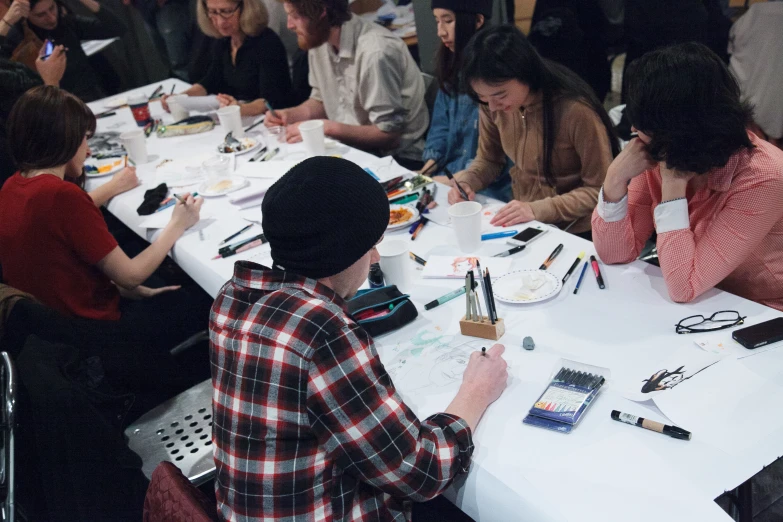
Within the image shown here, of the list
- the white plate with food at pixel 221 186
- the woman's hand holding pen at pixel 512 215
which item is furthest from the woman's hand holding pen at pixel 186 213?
the woman's hand holding pen at pixel 512 215

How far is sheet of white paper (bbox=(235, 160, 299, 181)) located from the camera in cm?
253

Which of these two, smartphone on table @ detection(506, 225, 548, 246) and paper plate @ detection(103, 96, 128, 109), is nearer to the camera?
smartphone on table @ detection(506, 225, 548, 246)

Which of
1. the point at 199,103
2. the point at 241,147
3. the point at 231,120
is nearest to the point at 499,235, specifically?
the point at 241,147

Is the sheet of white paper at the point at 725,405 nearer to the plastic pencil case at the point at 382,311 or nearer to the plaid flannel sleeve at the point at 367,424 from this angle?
the plaid flannel sleeve at the point at 367,424

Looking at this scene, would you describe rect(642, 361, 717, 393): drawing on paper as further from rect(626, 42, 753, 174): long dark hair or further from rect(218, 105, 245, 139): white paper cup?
rect(218, 105, 245, 139): white paper cup

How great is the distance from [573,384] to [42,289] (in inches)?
64.2

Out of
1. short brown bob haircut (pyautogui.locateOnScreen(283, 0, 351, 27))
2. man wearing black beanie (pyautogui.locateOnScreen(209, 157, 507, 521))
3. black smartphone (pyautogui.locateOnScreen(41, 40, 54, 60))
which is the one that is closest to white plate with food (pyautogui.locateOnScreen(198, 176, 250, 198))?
short brown bob haircut (pyautogui.locateOnScreen(283, 0, 351, 27))

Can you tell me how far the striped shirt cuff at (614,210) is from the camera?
1662 millimetres

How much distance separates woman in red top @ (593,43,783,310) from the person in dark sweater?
3913 mm

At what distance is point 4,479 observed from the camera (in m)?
1.44

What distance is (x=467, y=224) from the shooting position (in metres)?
1.81

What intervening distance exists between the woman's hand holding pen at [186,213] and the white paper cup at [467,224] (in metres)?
0.89

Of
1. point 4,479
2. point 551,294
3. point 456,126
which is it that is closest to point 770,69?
point 456,126

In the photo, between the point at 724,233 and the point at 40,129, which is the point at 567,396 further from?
the point at 40,129
